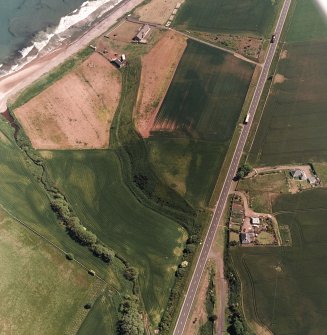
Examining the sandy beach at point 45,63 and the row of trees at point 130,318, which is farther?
the sandy beach at point 45,63

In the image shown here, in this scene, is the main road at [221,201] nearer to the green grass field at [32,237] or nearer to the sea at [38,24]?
the green grass field at [32,237]

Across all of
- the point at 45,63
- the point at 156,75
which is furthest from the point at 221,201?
the point at 45,63

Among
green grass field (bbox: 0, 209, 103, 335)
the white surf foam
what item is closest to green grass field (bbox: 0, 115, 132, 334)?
green grass field (bbox: 0, 209, 103, 335)

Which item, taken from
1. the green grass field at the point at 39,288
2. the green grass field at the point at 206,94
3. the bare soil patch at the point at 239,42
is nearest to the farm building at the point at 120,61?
the green grass field at the point at 206,94

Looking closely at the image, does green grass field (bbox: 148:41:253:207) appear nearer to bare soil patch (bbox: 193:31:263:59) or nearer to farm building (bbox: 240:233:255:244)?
bare soil patch (bbox: 193:31:263:59)

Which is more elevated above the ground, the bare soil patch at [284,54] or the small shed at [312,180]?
the bare soil patch at [284,54]
